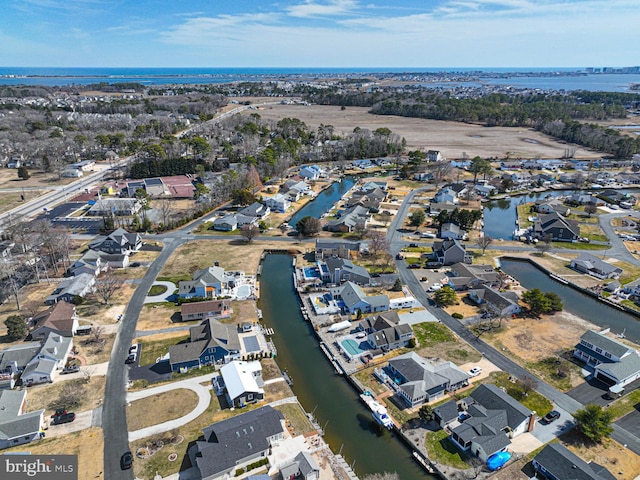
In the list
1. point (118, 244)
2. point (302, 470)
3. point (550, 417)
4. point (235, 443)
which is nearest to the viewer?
point (302, 470)

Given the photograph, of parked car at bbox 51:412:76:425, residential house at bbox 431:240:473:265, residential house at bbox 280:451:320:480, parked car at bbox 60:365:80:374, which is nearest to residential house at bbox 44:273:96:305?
parked car at bbox 60:365:80:374

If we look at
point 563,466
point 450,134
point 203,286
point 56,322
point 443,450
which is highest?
point 450,134

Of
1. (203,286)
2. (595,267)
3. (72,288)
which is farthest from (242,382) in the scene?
(595,267)

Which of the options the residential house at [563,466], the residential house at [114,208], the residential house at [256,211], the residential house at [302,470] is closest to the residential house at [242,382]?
the residential house at [302,470]

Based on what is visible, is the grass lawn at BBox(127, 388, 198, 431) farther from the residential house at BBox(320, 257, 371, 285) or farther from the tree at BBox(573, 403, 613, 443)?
the tree at BBox(573, 403, 613, 443)

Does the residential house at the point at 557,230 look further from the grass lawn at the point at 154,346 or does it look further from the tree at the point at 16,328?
the tree at the point at 16,328

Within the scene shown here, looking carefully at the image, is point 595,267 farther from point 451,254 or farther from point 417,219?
point 417,219

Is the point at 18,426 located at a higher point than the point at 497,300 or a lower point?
lower
